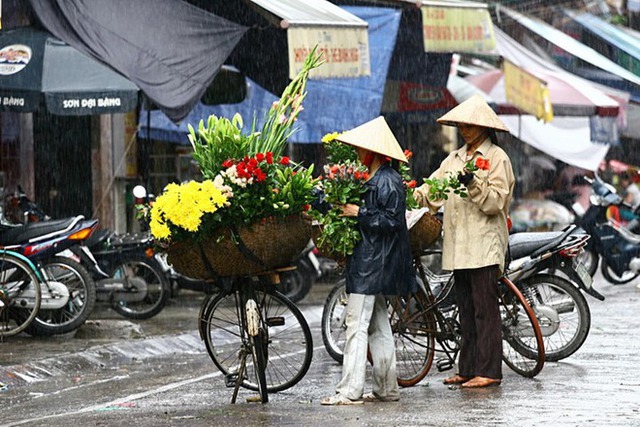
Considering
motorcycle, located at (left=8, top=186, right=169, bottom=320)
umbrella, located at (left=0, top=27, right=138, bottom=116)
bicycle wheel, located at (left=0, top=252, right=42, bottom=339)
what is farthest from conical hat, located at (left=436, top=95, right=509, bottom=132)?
motorcycle, located at (left=8, top=186, right=169, bottom=320)

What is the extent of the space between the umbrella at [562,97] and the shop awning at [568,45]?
1.11 m

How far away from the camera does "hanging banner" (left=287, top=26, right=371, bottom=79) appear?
14336 millimetres

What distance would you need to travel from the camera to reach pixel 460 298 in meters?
9.34

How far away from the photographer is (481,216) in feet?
29.8

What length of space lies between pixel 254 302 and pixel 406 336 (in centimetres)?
127

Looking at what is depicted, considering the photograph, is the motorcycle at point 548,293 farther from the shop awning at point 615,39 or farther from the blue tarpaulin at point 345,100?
the shop awning at point 615,39

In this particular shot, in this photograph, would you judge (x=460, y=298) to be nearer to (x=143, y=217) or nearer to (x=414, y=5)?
(x=143, y=217)

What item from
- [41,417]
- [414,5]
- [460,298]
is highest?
[414,5]

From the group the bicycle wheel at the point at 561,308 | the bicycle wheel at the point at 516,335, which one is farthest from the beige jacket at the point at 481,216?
the bicycle wheel at the point at 561,308

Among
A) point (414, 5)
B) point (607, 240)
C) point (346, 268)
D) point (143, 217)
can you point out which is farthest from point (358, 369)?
point (607, 240)

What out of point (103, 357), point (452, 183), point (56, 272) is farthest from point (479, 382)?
point (56, 272)

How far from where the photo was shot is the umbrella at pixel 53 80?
43.8 ft

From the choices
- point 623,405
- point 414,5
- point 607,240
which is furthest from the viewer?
point 607,240

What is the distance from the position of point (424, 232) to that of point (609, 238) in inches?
408
